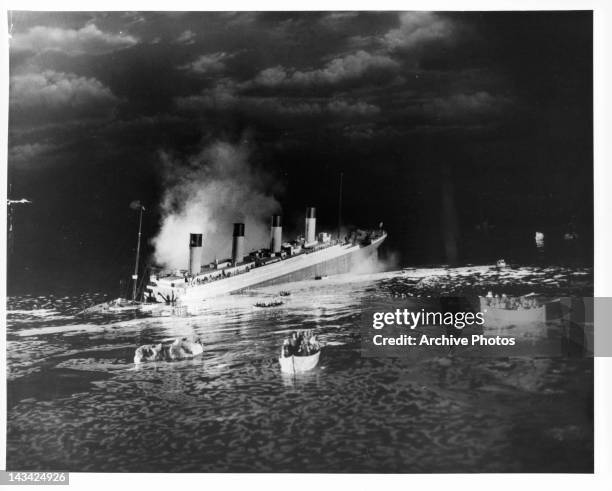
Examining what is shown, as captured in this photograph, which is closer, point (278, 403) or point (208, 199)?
point (278, 403)

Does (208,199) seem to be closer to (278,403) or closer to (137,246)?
(137,246)

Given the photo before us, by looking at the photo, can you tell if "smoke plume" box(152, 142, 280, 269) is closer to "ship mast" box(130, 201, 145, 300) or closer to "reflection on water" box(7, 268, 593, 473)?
"ship mast" box(130, 201, 145, 300)

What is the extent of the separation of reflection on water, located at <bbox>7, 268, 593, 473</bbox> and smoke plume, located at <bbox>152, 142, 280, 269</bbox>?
0.36 m

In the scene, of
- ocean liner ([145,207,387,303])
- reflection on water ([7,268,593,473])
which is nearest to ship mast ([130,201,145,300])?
ocean liner ([145,207,387,303])

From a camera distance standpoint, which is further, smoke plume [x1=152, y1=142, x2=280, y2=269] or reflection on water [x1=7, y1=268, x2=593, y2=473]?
smoke plume [x1=152, y1=142, x2=280, y2=269]

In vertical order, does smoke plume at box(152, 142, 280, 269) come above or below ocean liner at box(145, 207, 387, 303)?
above

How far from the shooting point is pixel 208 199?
3.01 m

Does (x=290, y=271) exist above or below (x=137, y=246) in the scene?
below

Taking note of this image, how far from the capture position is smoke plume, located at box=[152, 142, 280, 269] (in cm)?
301

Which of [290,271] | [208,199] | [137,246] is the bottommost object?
[290,271]

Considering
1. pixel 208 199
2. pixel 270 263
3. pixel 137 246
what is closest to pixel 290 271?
pixel 270 263

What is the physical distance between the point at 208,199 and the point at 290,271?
52 centimetres

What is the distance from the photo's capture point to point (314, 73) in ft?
9.85
